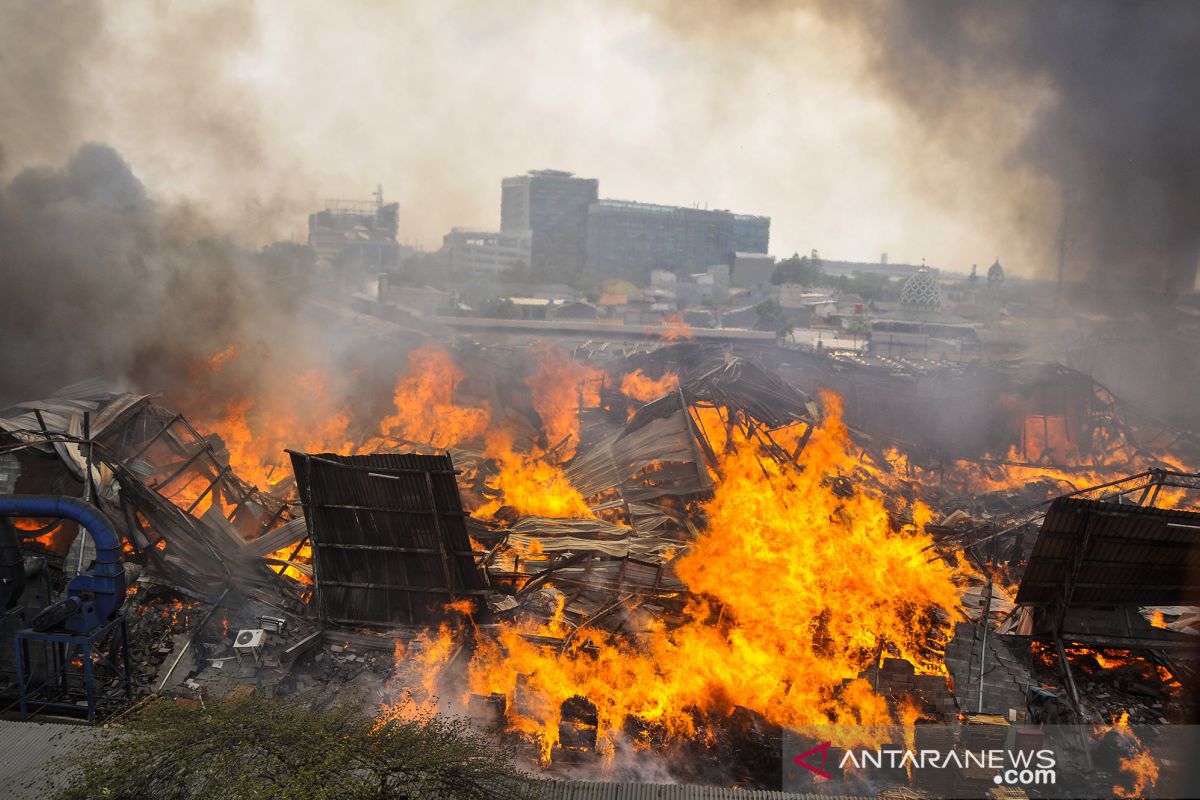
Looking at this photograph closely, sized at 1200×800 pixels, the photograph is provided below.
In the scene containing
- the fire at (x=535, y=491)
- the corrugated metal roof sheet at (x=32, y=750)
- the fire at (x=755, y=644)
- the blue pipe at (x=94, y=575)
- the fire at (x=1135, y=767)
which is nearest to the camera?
the corrugated metal roof sheet at (x=32, y=750)

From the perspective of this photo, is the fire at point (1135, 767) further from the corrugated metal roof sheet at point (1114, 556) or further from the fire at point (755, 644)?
the fire at point (755, 644)

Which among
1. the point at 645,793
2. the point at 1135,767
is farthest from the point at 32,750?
the point at 1135,767

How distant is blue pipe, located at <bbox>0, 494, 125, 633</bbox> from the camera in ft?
31.9

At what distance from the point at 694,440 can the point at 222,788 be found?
37.9 ft

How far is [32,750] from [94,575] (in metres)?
2.21

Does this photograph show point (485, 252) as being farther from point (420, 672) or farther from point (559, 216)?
point (420, 672)

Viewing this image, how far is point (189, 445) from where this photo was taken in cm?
1544

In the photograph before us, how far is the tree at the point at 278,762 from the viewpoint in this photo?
7297mm

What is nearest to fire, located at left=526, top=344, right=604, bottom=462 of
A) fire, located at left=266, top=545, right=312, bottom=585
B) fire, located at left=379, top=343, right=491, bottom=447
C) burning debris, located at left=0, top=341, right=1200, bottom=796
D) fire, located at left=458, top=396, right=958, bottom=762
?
fire, located at left=379, top=343, right=491, bottom=447

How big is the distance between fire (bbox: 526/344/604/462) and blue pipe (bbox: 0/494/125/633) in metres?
15.6

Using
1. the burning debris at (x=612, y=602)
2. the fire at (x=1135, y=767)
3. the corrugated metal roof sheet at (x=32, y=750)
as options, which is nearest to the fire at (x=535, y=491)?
the burning debris at (x=612, y=602)

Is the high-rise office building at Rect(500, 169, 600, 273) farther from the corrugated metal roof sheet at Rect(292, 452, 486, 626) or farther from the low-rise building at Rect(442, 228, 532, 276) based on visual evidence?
the corrugated metal roof sheet at Rect(292, 452, 486, 626)

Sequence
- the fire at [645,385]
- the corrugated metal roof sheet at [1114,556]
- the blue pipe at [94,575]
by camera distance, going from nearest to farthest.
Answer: the blue pipe at [94,575] → the corrugated metal roof sheet at [1114,556] → the fire at [645,385]

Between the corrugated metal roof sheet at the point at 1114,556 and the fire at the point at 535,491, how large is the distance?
8.64m
